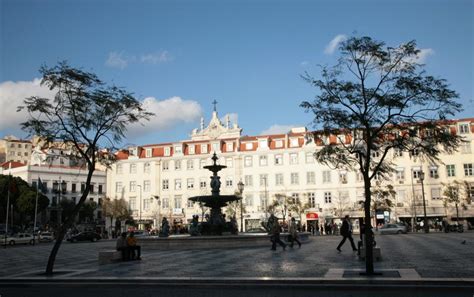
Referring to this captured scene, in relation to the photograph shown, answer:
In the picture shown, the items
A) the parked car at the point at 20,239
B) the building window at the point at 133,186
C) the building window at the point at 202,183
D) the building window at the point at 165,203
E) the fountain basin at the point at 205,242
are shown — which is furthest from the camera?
the building window at the point at 133,186

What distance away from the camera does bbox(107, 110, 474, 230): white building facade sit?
5847cm

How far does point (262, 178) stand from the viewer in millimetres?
65938

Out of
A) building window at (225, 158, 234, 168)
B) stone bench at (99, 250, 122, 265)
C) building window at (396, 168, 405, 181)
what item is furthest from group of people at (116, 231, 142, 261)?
building window at (396, 168, 405, 181)

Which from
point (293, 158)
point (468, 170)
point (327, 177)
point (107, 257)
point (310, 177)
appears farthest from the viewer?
A: point (293, 158)

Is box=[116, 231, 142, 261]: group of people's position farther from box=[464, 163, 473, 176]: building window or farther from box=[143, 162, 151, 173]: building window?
box=[143, 162, 151, 173]: building window

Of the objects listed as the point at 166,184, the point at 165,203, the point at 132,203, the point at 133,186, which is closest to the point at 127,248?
the point at 165,203

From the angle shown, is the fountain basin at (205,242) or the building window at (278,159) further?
the building window at (278,159)

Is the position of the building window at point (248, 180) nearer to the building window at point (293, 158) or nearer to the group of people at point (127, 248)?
the building window at point (293, 158)

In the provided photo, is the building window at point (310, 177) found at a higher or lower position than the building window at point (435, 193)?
higher

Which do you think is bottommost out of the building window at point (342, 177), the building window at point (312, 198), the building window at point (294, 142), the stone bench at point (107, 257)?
the stone bench at point (107, 257)

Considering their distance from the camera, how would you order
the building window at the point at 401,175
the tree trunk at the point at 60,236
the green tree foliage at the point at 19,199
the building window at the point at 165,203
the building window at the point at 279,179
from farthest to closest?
the building window at the point at 165,203
the building window at the point at 279,179
the green tree foliage at the point at 19,199
the building window at the point at 401,175
the tree trunk at the point at 60,236

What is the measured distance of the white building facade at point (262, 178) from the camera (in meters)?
58.5

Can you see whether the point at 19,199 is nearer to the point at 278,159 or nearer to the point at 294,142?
the point at 278,159

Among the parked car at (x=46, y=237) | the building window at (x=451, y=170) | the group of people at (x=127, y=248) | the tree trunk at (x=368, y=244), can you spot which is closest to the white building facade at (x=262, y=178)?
the building window at (x=451, y=170)
